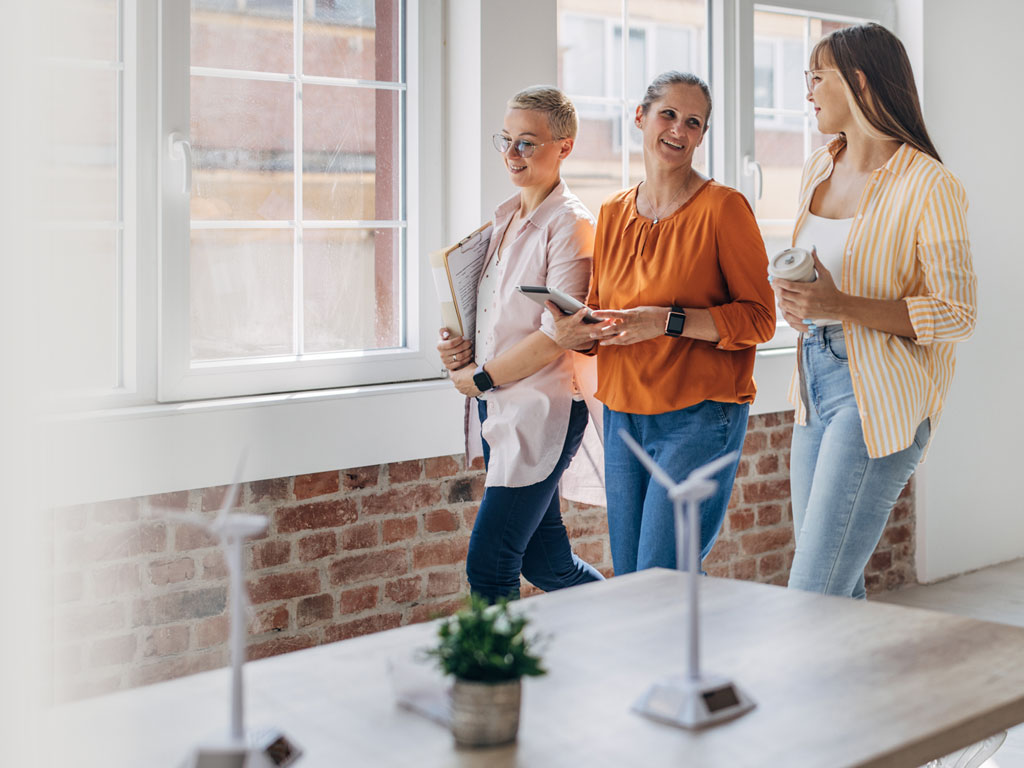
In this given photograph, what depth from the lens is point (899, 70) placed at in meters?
2.34

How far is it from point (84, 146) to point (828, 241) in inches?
72.6

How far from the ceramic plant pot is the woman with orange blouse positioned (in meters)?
1.29

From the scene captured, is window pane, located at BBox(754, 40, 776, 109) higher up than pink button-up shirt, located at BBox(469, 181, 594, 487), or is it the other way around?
window pane, located at BBox(754, 40, 776, 109)

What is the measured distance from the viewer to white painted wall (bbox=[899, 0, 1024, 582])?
4.58 metres

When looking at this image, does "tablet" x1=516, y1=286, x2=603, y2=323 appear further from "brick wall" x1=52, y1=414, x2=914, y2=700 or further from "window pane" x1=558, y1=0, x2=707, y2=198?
"window pane" x1=558, y1=0, x2=707, y2=198

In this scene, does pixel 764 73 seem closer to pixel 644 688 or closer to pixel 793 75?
pixel 793 75

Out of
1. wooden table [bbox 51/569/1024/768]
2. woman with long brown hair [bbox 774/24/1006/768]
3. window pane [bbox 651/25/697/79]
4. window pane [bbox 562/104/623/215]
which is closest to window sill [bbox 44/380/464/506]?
window pane [bbox 562/104/623/215]

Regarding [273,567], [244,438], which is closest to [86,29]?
[244,438]

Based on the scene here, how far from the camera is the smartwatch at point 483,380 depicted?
8.86 feet

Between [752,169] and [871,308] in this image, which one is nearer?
[871,308]

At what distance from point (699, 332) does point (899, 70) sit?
0.71 metres

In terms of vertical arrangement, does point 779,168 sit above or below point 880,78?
above

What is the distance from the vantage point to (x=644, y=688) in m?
1.35

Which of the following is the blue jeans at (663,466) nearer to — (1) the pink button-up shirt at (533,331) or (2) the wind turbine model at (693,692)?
(1) the pink button-up shirt at (533,331)
